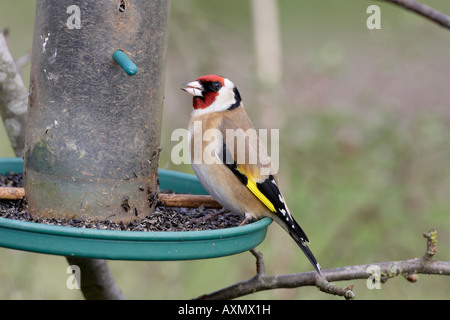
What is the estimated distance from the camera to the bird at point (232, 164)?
4.20 meters

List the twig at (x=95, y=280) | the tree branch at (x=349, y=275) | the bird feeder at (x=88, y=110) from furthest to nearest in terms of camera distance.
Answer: the twig at (x=95, y=280)
the bird feeder at (x=88, y=110)
the tree branch at (x=349, y=275)

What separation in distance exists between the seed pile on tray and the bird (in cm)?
16

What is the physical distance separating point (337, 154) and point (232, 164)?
2.30 meters

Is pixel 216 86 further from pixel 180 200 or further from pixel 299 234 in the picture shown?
pixel 299 234

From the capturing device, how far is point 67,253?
10.2 ft

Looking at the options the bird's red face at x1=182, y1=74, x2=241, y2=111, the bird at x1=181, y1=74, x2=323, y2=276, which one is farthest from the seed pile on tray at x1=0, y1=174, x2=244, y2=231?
the bird's red face at x1=182, y1=74, x2=241, y2=111

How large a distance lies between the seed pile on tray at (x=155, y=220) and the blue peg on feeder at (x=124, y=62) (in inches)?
34.8

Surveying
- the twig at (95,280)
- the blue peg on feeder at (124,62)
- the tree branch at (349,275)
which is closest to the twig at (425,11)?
the tree branch at (349,275)

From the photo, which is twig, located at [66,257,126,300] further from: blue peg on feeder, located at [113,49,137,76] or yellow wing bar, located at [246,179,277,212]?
blue peg on feeder, located at [113,49,137,76]

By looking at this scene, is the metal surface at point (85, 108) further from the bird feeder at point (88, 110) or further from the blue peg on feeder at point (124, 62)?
the blue peg on feeder at point (124, 62)

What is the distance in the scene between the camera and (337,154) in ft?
20.8

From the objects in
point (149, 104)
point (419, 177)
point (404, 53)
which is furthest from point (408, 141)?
point (149, 104)

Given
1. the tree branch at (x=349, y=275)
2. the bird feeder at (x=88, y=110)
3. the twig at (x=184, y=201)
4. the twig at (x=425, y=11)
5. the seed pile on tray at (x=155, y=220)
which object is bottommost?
the tree branch at (x=349, y=275)

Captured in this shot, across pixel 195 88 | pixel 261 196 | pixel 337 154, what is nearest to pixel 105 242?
pixel 261 196
